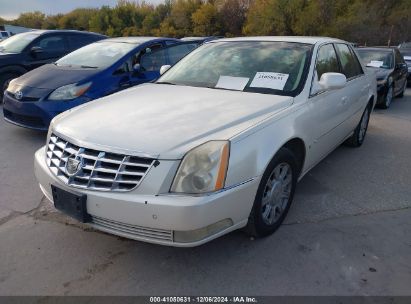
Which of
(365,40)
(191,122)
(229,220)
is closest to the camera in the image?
(229,220)

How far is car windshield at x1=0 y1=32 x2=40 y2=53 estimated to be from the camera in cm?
815

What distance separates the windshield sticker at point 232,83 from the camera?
344cm

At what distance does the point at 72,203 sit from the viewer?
2455 millimetres

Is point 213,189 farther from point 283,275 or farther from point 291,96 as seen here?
point 291,96

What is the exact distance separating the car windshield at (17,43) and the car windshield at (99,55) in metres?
2.51

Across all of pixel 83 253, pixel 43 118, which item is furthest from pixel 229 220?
pixel 43 118

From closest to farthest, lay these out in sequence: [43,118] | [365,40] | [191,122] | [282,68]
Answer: [191,122] → [282,68] → [43,118] → [365,40]

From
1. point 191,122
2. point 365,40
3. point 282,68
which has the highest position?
point 282,68

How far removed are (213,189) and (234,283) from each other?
0.67 metres

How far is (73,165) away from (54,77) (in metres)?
3.52

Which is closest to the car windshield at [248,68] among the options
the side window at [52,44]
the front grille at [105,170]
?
the front grille at [105,170]

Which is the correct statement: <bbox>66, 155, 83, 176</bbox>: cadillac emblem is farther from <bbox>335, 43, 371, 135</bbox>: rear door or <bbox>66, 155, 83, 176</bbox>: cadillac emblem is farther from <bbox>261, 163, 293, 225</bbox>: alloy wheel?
<bbox>335, 43, 371, 135</bbox>: rear door

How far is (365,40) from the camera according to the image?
111 ft

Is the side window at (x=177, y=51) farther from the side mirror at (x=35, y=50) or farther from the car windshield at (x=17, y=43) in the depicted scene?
the car windshield at (x=17, y=43)
